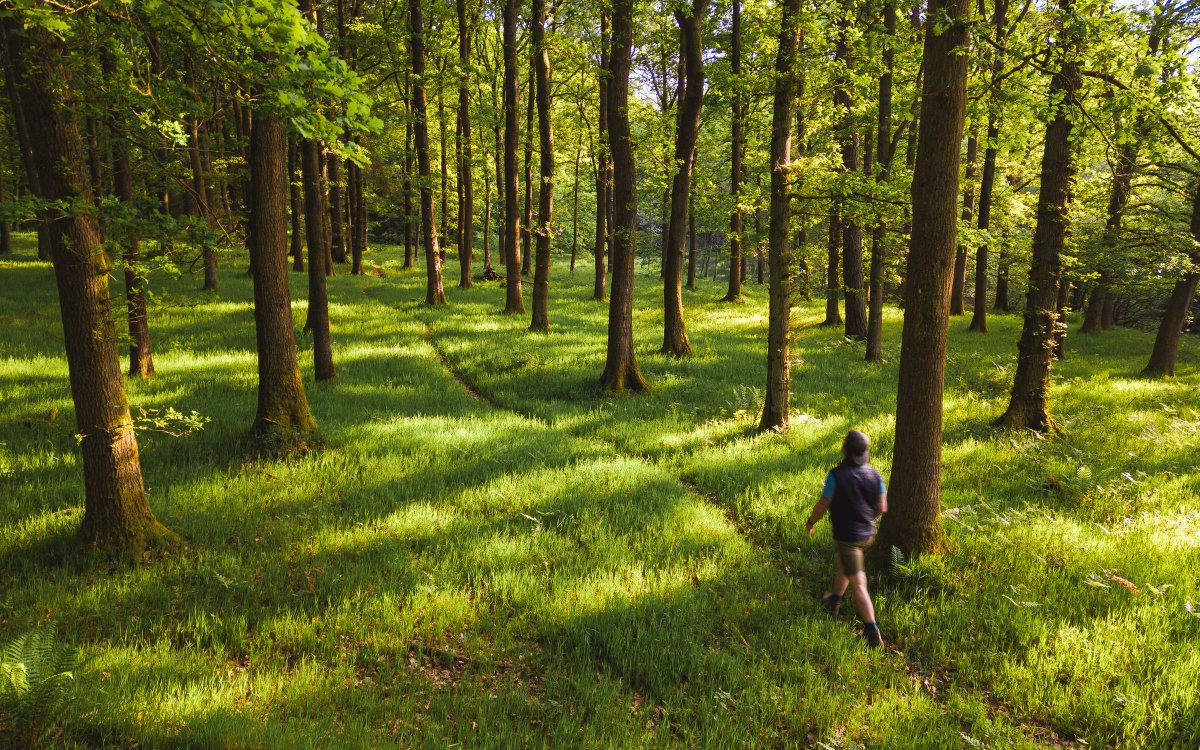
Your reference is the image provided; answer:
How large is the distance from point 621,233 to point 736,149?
14.6 meters

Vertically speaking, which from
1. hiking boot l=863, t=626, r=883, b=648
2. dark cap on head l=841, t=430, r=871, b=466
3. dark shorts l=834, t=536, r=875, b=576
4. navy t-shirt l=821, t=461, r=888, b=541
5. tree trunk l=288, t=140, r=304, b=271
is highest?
tree trunk l=288, t=140, r=304, b=271

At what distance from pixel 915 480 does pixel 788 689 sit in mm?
2674

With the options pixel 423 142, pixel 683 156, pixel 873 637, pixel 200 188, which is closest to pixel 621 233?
pixel 683 156

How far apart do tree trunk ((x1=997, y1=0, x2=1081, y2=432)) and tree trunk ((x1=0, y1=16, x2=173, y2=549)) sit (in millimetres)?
12305

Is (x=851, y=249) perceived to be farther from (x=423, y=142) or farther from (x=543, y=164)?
(x=423, y=142)

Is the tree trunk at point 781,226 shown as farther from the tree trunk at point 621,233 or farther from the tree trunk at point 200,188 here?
the tree trunk at point 200,188

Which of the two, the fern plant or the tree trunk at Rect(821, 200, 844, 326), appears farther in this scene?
the tree trunk at Rect(821, 200, 844, 326)

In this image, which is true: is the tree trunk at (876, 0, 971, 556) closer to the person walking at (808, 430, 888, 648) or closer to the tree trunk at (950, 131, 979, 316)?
the person walking at (808, 430, 888, 648)

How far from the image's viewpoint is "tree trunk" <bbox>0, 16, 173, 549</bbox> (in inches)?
169

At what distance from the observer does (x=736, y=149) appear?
23609 mm

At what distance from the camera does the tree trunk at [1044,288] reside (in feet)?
30.2

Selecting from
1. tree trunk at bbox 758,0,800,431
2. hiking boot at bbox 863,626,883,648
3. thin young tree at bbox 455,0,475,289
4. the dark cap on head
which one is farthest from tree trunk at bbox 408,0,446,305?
hiking boot at bbox 863,626,883,648

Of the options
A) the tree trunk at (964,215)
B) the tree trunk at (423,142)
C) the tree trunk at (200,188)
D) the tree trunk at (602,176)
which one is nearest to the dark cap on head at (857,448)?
the tree trunk at (200,188)

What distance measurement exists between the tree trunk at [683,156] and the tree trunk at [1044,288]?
20.6 feet
